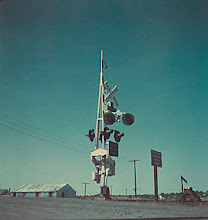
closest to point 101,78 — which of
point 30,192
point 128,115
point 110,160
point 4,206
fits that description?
point 128,115

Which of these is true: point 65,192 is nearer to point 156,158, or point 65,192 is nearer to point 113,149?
point 156,158

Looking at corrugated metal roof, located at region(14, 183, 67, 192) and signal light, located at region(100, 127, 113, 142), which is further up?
signal light, located at region(100, 127, 113, 142)

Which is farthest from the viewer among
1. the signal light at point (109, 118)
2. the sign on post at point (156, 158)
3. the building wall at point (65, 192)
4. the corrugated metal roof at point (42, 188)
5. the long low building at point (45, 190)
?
the building wall at point (65, 192)

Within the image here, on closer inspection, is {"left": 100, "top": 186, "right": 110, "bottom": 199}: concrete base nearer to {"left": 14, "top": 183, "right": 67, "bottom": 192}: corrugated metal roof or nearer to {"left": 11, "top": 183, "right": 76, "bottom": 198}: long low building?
{"left": 11, "top": 183, "right": 76, "bottom": 198}: long low building

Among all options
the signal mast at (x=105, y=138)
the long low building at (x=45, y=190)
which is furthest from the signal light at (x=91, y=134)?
the long low building at (x=45, y=190)

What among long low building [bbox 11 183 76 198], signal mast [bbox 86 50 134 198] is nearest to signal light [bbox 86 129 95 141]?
signal mast [bbox 86 50 134 198]

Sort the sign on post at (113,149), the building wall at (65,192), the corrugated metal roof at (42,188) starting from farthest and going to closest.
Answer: the building wall at (65,192), the corrugated metal roof at (42,188), the sign on post at (113,149)

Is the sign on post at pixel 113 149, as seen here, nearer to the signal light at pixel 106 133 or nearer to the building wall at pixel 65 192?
the signal light at pixel 106 133

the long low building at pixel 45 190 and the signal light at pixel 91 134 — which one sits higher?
the signal light at pixel 91 134

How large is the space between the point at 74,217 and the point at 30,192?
1256 inches

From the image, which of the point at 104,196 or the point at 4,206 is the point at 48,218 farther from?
the point at 104,196

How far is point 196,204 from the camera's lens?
18016 mm

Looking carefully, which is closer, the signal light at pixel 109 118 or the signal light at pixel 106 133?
the signal light at pixel 106 133

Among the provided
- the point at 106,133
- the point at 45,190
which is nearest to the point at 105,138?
the point at 106,133
